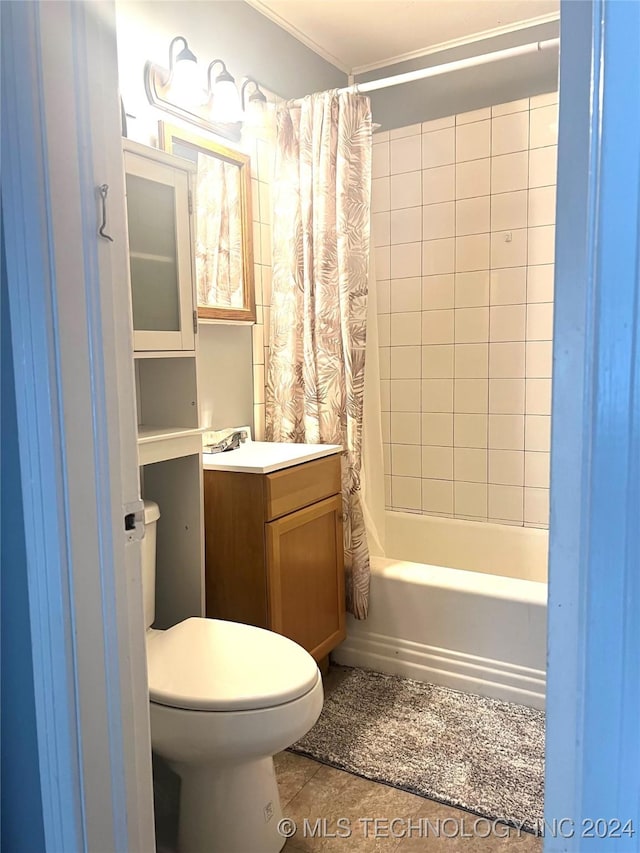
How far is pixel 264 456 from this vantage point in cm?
205

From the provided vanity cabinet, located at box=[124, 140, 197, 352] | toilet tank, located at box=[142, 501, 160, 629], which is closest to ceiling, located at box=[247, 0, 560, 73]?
vanity cabinet, located at box=[124, 140, 197, 352]

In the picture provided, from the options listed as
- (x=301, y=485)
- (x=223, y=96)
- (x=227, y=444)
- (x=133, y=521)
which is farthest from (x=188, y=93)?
(x=133, y=521)

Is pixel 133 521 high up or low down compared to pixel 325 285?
down

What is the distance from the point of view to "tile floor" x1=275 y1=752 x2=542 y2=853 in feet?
5.04

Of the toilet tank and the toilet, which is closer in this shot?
the toilet

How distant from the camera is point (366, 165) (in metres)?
2.21

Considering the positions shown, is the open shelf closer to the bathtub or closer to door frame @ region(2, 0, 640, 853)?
door frame @ region(2, 0, 640, 853)

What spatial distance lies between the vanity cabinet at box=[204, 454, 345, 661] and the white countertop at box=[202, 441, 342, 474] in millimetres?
21

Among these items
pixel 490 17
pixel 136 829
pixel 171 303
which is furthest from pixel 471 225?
pixel 136 829

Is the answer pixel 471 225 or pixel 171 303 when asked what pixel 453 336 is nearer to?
pixel 471 225

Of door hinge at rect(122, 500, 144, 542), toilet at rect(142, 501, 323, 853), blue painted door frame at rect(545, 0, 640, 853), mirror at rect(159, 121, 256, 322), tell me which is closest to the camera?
blue painted door frame at rect(545, 0, 640, 853)

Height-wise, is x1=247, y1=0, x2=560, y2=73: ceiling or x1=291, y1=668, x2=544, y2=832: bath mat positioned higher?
x1=247, y1=0, x2=560, y2=73: ceiling

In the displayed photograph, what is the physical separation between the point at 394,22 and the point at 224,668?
2.45 metres

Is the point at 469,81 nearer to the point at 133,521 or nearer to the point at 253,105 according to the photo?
the point at 253,105
